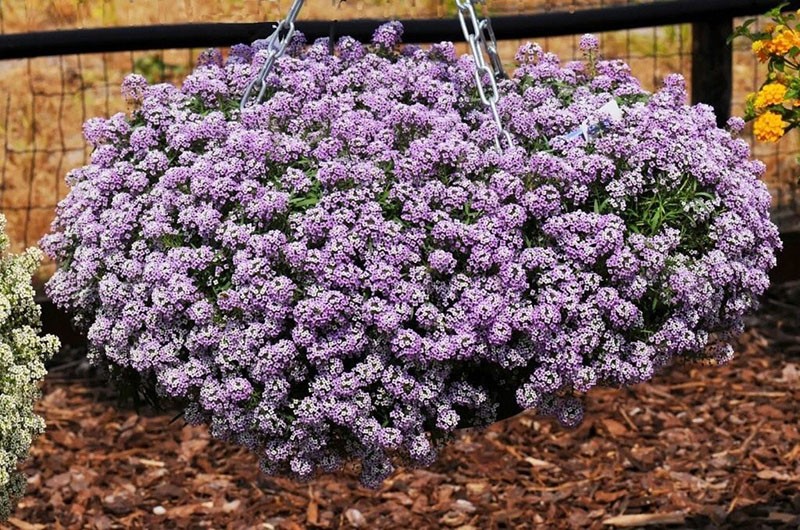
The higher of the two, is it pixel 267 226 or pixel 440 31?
pixel 440 31

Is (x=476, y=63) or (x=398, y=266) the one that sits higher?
(x=476, y=63)

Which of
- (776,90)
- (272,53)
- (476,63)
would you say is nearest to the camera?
(476,63)

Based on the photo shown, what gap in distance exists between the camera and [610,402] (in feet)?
18.9

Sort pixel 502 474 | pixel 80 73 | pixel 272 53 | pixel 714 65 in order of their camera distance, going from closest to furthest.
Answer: pixel 272 53
pixel 502 474
pixel 714 65
pixel 80 73

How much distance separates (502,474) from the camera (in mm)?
5281

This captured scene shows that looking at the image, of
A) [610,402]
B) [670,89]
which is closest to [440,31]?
[610,402]

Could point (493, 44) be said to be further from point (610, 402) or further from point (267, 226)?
point (610, 402)

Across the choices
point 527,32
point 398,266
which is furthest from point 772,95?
point 527,32

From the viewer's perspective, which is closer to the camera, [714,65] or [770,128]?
[770,128]

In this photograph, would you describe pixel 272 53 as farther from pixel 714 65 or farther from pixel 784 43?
pixel 714 65

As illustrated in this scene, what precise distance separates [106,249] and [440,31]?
2657mm

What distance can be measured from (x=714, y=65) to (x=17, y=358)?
360 centimetres

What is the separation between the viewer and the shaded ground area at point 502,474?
5000 millimetres

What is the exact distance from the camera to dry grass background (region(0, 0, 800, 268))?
19.6ft
